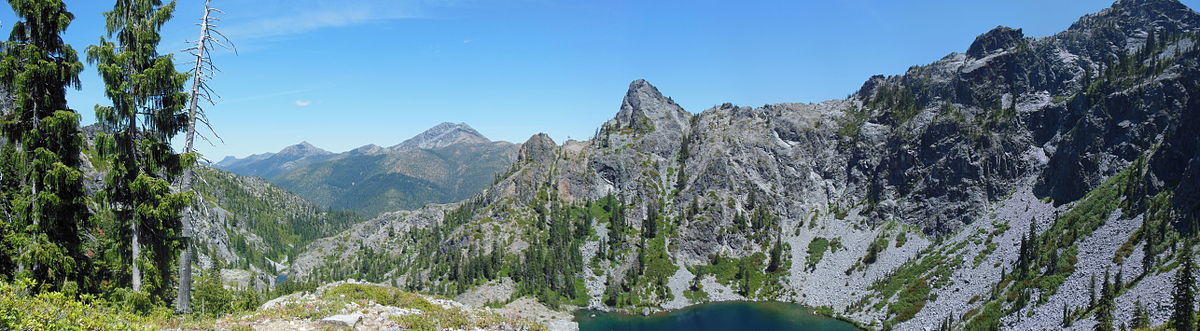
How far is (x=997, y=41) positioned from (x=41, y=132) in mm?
235382

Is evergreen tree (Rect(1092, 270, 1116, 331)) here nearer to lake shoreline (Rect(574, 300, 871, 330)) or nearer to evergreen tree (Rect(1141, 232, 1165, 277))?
evergreen tree (Rect(1141, 232, 1165, 277))

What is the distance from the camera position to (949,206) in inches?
6324

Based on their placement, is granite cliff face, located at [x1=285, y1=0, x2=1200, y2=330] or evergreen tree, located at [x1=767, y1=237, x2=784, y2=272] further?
evergreen tree, located at [x1=767, y1=237, x2=784, y2=272]

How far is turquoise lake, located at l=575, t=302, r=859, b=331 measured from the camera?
133 m

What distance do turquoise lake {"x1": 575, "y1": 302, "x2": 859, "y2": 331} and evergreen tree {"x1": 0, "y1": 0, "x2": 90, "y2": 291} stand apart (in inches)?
4817

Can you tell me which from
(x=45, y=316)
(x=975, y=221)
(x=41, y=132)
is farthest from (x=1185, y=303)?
(x=41, y=132)

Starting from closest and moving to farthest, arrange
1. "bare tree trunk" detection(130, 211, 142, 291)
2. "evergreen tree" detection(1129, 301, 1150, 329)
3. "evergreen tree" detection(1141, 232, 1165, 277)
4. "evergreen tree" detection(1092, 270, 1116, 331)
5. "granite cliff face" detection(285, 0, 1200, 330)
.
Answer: "bare tree trunk" detection(130, 211, 142, 291), "evergreen tree" detection(1129, 301, 1150, 329), "evergreen tree" detection(1092, 270, 1116, 331), "evergreen tree" detection(1141, 232, 1165, 277), "granite cliff face" detection(285, 0, 1200, 330)

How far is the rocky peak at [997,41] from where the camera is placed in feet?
616

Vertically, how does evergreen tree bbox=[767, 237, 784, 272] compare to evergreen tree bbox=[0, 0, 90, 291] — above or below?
below

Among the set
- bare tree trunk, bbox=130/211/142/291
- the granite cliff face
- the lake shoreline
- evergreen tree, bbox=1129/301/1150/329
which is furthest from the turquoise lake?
bare tree trunk, bbox=130/211/142/291

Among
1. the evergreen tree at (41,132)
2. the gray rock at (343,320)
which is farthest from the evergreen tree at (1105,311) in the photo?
the evergreen tree at (41,132)

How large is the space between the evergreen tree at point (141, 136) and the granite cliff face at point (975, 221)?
113 meters

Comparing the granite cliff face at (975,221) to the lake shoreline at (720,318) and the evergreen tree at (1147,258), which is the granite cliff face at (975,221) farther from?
the lake shoreline at (720,318)

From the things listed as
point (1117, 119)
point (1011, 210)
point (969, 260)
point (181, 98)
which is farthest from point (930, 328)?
point (181, 98)
